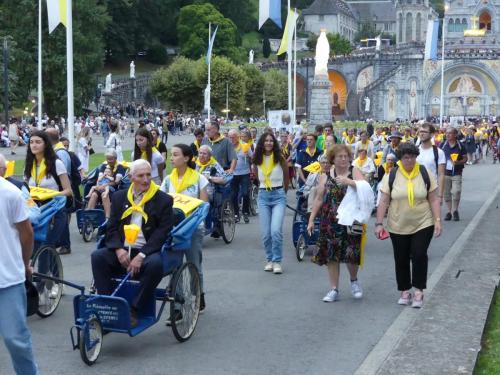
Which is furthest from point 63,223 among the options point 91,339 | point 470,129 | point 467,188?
point 470,129

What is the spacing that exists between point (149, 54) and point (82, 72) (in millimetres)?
40552

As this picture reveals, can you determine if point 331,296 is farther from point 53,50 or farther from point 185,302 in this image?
point 53,50

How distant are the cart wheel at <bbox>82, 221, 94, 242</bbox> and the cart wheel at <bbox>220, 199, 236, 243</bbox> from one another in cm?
212

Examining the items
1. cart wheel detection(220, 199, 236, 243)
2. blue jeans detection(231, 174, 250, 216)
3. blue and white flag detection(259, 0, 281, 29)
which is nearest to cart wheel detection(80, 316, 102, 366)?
cart wheel detection(220, 199, 236, 243)

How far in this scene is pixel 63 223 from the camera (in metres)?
10.4

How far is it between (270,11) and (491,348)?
21.8 m

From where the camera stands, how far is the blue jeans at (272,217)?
37.3 feet

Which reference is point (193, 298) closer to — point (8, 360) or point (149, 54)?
point (8, 360)

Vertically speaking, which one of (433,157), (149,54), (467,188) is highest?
(149,54)

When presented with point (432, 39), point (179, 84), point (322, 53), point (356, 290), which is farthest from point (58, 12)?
point (179, 84)

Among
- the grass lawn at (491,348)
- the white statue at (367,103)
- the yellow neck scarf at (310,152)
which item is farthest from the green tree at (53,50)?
the grass lawn at (491,348)

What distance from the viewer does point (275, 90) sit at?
7594 centimetres

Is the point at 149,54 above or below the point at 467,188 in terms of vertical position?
above

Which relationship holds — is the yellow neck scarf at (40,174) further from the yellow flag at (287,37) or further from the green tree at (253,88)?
the green tree at (253,88)
